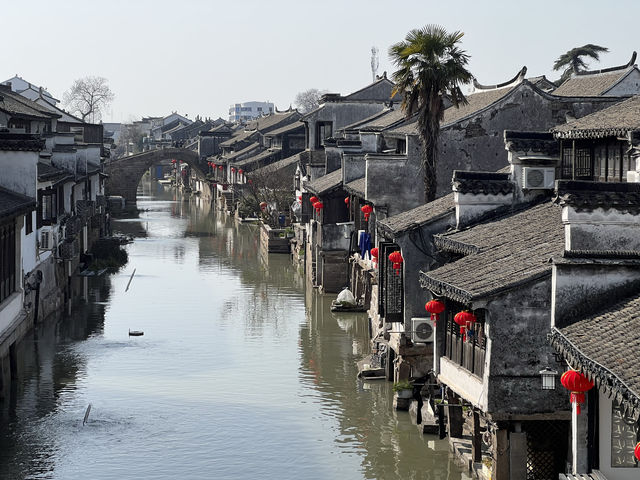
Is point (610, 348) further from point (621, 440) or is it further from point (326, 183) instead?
point (326, 183)

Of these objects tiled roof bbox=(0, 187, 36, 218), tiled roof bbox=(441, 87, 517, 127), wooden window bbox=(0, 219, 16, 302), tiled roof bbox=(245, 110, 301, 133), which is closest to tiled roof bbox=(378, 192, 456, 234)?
tiled roof bbox=(441, 87, 517, 127)

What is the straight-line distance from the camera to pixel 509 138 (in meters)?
30.4

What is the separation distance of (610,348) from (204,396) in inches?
833

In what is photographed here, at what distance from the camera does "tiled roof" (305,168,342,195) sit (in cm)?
5529

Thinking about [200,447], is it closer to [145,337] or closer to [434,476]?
[434,476]

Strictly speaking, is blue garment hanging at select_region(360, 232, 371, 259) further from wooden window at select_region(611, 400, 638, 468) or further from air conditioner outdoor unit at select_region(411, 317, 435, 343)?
wooden window at select_region(611, 400, 638, 468)

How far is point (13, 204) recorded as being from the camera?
3222cm

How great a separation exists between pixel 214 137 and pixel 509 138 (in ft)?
392

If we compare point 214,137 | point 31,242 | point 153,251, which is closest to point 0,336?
point 31,242

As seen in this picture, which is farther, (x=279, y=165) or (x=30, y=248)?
(x=279, y=165)

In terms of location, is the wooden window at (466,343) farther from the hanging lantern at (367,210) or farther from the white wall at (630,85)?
the white wall at (630,85)

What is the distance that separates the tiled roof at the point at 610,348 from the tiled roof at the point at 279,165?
77748 mm

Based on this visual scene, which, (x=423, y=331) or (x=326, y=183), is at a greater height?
(x=326, y=183)

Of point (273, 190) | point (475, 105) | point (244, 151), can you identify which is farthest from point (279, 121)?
point (475, 105)
